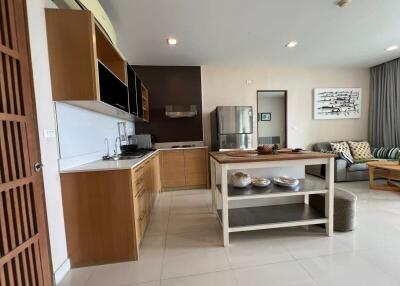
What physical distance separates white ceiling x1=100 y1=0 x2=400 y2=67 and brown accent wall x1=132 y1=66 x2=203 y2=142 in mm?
253

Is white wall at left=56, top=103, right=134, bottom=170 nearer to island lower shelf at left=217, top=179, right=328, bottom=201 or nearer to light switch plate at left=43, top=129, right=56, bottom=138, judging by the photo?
light switch plate at left=43, top=129, right=56, bottom=138

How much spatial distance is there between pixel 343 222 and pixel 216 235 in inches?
56.3

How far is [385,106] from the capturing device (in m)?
4.61

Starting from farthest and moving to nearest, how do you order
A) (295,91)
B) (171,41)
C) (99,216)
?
1. (295,91)
2. (171,41)
3. (99,216)

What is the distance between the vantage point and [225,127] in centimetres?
398

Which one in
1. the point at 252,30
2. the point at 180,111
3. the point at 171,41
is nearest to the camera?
the point at 252,30

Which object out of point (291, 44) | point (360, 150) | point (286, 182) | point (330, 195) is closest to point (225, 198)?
point (286, 182)

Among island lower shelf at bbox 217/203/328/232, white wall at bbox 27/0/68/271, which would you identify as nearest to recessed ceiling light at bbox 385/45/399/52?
island lower shelf at bbox 217/203/328/232

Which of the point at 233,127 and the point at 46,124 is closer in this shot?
the point at 46,124

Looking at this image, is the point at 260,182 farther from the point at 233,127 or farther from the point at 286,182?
the point at 233,127

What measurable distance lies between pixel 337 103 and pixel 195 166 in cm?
405

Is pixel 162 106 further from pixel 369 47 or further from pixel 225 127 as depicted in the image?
pixel 369 47

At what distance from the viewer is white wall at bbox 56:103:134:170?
5.59 feet

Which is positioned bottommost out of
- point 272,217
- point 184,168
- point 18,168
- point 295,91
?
point 272,217
